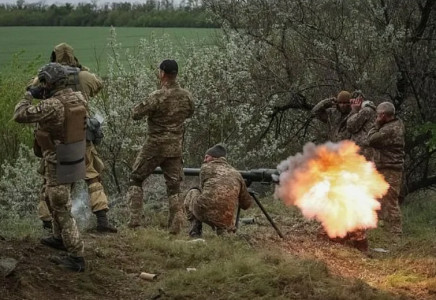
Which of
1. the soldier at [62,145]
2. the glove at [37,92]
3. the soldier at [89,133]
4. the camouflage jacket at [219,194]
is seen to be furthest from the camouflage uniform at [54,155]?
the camouflage jacket at [219,194]

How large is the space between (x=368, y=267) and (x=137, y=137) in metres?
8.20

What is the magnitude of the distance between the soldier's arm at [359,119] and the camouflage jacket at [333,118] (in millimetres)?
266

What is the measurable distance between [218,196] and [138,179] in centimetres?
117

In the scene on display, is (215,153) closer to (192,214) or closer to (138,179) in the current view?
(192,214)

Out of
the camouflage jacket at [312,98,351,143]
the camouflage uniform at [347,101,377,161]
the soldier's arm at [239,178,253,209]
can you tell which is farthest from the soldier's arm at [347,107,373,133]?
the soldier's arm at [239,178,253,209]

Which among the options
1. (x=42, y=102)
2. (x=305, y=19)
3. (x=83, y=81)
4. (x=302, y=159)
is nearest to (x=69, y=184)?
(x=42, y=102)

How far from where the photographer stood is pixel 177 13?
31.0m

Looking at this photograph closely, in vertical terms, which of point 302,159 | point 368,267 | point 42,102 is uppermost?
point 42,102

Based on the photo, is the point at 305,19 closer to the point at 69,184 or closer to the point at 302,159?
the point at 302,159

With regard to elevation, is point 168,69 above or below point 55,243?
above

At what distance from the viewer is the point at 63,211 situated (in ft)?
23.7

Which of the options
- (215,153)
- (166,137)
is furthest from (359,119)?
(166,137)

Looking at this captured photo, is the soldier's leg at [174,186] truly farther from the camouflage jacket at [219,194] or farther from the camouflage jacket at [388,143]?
the camouflage jacket at [388,143]

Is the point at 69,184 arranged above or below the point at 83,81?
below
